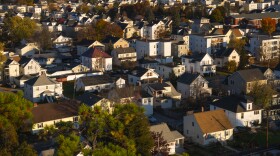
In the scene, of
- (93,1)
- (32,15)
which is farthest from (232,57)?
(93,1)

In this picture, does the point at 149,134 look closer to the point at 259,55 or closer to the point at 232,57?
the point at 232,57

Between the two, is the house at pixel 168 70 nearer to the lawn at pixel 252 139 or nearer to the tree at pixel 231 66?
the tree at pixel 231 66

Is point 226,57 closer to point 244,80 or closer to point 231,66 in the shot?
point 231,66

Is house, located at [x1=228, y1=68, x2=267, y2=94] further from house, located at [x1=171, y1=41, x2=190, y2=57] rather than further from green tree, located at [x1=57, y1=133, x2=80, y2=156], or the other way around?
green tree, located at [x1=57, y1=133, x2=80, y2=156]

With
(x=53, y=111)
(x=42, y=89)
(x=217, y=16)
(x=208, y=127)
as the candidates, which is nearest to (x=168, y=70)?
(x=42, y=89)

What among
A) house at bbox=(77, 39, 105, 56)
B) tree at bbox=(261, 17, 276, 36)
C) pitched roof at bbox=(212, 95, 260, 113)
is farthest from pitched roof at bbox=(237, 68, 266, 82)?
tree at bbox=(261, 17, 276, 36)

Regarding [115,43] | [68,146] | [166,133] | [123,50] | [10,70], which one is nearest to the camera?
[68,146]
